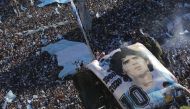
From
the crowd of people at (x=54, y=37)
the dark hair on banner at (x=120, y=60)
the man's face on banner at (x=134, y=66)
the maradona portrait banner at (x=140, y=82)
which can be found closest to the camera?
the maradona portrait banner at (x=140, y=82)

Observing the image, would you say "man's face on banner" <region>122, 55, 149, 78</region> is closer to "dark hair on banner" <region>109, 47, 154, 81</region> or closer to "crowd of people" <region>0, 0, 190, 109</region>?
"dark hair on banner" <region>109, 47, 154, 81</region>

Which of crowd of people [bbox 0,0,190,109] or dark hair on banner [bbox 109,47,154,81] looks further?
crowd of people [bbox 0,0,190,109]

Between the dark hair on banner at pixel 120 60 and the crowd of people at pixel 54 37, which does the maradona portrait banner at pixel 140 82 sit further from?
the crowd of people at pixel 54 37

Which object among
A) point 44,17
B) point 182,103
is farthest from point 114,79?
point 44,17

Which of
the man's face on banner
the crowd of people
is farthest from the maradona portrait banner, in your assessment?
the crowd of people

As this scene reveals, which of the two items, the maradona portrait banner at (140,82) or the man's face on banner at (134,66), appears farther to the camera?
the man's face on banner at (134,66)

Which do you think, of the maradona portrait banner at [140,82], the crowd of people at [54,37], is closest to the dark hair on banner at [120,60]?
the maradona portrait banner at [140,82]

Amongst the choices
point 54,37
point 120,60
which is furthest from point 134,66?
point 54,37

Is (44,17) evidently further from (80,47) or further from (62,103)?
(62,103)

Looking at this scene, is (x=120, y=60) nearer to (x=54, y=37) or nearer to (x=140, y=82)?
(x=140, y=82)
